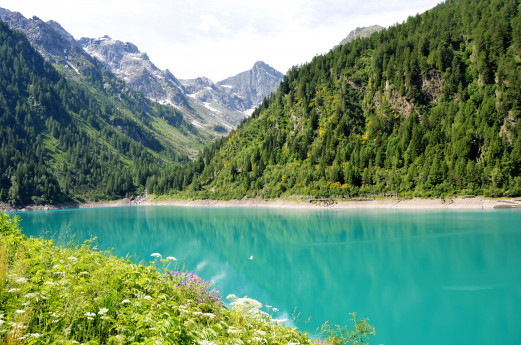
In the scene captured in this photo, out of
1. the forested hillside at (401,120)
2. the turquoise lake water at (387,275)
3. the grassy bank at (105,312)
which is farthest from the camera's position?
the forested hillside at (401,120)

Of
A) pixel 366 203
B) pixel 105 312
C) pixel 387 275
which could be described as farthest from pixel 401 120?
pixel 105 312

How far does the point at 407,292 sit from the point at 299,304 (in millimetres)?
6903

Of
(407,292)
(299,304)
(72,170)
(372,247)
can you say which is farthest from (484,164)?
(72,170)

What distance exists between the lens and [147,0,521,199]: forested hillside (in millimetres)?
74375

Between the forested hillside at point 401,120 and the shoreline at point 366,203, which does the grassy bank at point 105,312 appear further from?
the forested hillside at point 401,120

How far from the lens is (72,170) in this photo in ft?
615

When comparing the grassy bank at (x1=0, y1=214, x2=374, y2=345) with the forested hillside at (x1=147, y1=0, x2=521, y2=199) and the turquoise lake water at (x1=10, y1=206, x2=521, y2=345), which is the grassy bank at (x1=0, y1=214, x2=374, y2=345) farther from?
the forested hillside at (x1=147, y1=0, x2=521, y2=199)

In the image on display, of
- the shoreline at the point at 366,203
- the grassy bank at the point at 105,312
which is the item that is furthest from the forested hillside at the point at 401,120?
the grassy bank at the point at 105,312

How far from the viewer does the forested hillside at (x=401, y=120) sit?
7438 cm

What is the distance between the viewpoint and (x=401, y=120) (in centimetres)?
9956

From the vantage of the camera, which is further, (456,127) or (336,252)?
(456,127)

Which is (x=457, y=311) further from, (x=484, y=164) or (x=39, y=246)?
(x=484, y=164)

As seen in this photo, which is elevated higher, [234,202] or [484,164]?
[484,164]

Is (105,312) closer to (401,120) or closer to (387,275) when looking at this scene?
(387,275)
